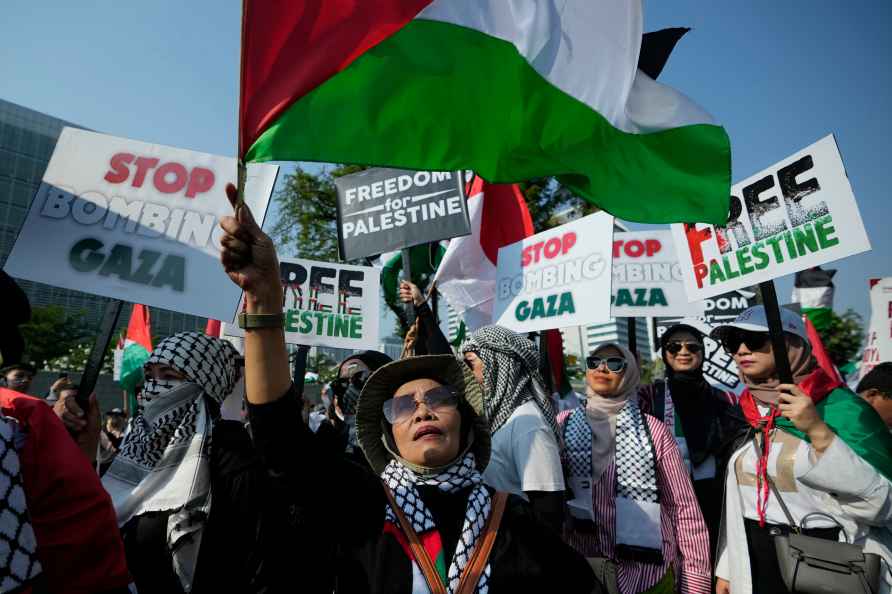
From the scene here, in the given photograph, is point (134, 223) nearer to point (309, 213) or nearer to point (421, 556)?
point (421, 556)

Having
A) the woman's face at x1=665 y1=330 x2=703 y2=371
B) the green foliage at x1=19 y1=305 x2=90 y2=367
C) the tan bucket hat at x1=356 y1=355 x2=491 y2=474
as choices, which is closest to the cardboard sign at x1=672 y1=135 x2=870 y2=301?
the woman's face at x1=665 y1=330 x2=703 y2=371

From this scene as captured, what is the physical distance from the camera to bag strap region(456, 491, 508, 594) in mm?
1745

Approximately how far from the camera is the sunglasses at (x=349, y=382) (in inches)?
186

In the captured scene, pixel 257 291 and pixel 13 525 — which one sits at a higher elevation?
pixel 257 291

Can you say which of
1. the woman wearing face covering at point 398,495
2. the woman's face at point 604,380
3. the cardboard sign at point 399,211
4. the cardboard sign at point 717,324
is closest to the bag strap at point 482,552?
the woman wearing face covering at point 398,495

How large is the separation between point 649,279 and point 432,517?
4.25 meters

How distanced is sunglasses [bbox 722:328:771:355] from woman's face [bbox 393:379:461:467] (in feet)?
5.87

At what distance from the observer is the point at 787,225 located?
3.04 meters

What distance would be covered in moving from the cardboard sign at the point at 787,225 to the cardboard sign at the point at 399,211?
1935 mm

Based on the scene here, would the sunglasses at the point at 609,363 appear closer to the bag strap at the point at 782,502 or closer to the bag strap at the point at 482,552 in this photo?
the bag strap at the point at 782,502

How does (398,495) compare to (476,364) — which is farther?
(476,364)

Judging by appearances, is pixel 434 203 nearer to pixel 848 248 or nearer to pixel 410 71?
pixel 410 71

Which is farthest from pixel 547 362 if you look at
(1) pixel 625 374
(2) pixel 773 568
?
(2) pixel 773 568

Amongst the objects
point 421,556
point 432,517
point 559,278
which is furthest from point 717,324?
point 421,556
